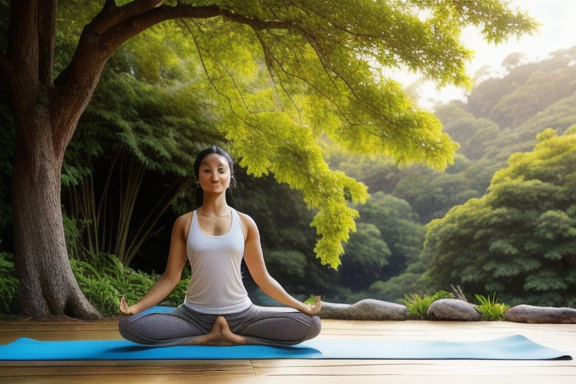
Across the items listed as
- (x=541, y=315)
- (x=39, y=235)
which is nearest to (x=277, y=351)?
(x=39, y=235)

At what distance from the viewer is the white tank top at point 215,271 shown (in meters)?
2.59

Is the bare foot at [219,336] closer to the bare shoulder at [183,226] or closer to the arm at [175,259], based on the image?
the arm at [175,259]

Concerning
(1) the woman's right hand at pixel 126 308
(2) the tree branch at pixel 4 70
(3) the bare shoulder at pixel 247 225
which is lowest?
(1) the woman's right hand at pixel 126 308

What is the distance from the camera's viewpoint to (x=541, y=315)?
4.98m

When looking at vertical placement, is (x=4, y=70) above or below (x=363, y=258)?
above

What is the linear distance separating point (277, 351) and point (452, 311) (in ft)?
9.58

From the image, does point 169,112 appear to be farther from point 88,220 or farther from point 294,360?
point 294,360

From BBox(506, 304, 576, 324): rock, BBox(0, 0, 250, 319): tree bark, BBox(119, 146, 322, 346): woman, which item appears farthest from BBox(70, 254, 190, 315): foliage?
BBox(506, 304, 576, 324): rock

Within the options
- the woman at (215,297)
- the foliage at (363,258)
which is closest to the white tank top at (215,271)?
the woman at (215,297)

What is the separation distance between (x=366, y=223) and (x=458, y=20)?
666 centimetres

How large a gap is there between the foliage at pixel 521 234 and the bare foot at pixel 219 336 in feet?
18.8

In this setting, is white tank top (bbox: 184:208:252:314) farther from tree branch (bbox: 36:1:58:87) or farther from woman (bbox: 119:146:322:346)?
tree branch (bbox: 36:1:58:87)

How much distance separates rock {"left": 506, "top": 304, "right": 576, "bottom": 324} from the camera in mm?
4898

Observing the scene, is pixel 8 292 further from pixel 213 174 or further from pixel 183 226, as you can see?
pixel 213 174
